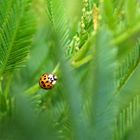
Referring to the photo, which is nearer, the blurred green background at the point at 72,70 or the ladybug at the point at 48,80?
the blurred green background at the point at 72,70

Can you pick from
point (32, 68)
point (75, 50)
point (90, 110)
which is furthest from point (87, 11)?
point (90, 110)

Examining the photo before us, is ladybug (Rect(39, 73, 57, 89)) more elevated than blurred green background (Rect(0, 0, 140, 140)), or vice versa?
blurred green background (Rect(0, 0, 140, 140))

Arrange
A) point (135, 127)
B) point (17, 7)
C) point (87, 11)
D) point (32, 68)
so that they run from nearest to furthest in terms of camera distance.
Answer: point (135, 127) → point (17, 7) → point (87, 11) → point (32, 68)

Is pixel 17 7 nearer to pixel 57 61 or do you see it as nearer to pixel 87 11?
pixel 87 11

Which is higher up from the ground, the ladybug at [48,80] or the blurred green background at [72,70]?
the blurred green background at [72,70]

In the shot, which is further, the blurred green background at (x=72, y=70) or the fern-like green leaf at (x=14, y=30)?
the fern-like green leaf at (x=14, y=30)

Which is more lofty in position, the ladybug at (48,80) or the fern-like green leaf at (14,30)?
the fern-like green leaf at (14,30)

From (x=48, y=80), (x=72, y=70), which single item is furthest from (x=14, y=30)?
(x=72, y=70)

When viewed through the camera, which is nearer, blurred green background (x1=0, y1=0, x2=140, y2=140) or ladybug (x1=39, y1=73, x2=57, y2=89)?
blurred green background (x1=0, y1=0, x2=140, y2=140)
